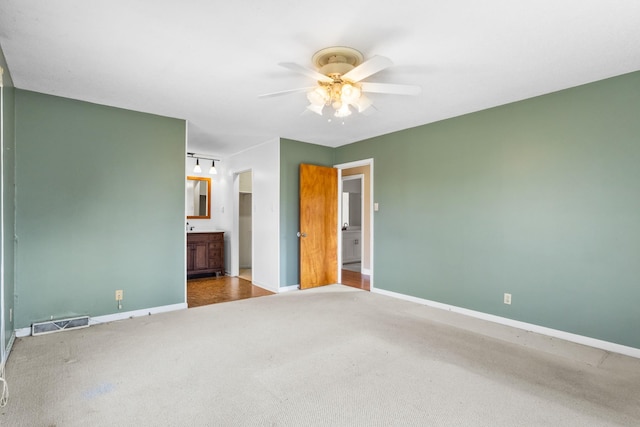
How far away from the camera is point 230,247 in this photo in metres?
6.27

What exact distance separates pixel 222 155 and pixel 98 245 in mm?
3273

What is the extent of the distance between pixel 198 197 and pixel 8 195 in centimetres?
383

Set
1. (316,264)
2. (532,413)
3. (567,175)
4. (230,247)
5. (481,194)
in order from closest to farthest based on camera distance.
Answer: (532,413) → (567,175) → (481,194) → (316,264) → (230,247)

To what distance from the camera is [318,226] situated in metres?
5.29

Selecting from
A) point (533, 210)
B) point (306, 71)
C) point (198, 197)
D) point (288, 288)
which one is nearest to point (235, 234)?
point (198, 197)

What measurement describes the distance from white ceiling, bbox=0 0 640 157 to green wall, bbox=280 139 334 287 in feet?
5.06

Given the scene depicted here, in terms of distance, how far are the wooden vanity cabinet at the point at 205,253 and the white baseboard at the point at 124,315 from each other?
190 cm

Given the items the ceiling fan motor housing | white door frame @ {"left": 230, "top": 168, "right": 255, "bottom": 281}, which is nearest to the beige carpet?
the ceiling fan motor housing

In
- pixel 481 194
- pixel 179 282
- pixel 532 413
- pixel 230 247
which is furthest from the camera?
pixel 230 247

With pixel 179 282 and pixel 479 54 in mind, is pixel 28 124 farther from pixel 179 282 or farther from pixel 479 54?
pixel 479 54

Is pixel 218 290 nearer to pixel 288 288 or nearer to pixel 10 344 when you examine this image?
pixel 288 288

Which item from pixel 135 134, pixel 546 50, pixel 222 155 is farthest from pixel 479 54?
pixel 222 155

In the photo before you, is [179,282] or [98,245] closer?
[98,245]

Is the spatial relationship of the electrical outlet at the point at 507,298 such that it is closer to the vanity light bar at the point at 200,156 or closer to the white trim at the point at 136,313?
the white trim at the point at 136,313
